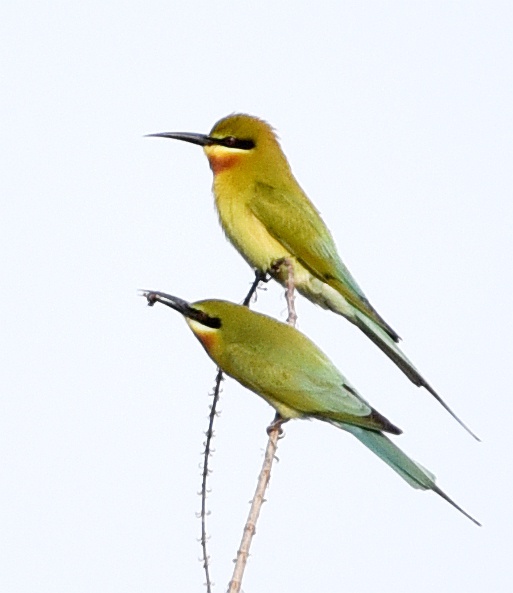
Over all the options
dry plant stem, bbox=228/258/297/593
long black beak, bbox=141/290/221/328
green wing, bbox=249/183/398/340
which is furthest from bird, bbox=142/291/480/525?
green wing, bbox=249/183/398/340

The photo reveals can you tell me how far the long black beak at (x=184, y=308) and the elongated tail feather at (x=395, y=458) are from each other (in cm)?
36

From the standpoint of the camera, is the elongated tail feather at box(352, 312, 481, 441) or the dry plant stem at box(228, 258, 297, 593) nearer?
the dry plant stem at box(228, 258, 297, 593)

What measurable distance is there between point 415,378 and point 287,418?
21.0 inches

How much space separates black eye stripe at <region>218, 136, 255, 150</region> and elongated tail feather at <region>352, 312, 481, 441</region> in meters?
0.63

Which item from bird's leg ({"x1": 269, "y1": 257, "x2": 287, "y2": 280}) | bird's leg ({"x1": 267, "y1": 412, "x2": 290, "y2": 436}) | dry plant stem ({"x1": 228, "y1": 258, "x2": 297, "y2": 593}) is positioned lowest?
dry plant stem ({"x1": 228, "y1": 258, "x2": 297, "y2": 593})

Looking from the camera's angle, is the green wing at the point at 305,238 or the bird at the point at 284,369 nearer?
the bird at the point at 284,369

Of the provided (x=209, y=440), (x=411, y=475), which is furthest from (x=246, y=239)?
(x=209, y=440)

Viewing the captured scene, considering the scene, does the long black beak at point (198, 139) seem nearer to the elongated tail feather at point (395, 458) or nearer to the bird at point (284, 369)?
the bird at point (284, 369)

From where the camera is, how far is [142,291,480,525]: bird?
2.66 meters

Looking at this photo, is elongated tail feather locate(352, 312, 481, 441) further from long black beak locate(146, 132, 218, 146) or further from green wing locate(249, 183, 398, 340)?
long black beak locate(146, 132, 218, 146)

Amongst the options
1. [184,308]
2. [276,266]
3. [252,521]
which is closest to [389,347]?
[276,266]

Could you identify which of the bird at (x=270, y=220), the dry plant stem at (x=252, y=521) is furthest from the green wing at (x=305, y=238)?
the dry plant stem at (x=252, y=521)

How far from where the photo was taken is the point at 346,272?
364 centimetres

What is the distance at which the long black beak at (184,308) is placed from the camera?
2621 mm
